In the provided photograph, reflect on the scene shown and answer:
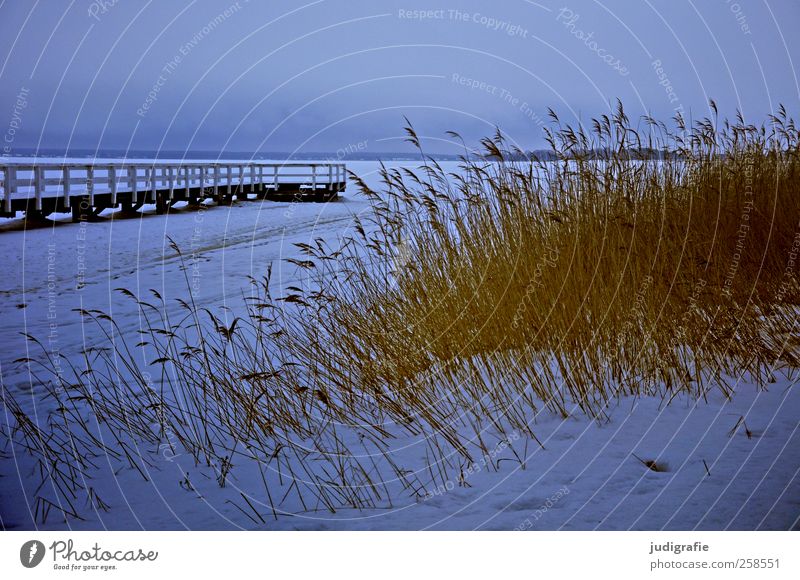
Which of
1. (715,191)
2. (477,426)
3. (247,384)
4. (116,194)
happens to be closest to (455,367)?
(477,426)

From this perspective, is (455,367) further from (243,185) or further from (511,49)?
(243,185)

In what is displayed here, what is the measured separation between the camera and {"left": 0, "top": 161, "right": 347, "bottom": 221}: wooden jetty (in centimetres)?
738

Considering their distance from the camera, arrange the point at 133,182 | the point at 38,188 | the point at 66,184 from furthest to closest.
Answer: the point at 133,182, the point at 66,184, the point at 38,188

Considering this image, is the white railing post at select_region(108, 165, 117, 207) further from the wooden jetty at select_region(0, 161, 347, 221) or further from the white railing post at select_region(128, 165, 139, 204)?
the white railing post at select_region(128, 165, 139, 204)

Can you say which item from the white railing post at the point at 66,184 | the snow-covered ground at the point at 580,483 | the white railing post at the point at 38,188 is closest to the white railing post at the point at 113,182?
the white railing post at the point at 66,184

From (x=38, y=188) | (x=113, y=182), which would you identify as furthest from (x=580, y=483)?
(x=113, y=182)

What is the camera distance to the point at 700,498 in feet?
6.73

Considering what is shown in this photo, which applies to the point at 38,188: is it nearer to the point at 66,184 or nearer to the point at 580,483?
the point at 66,184
